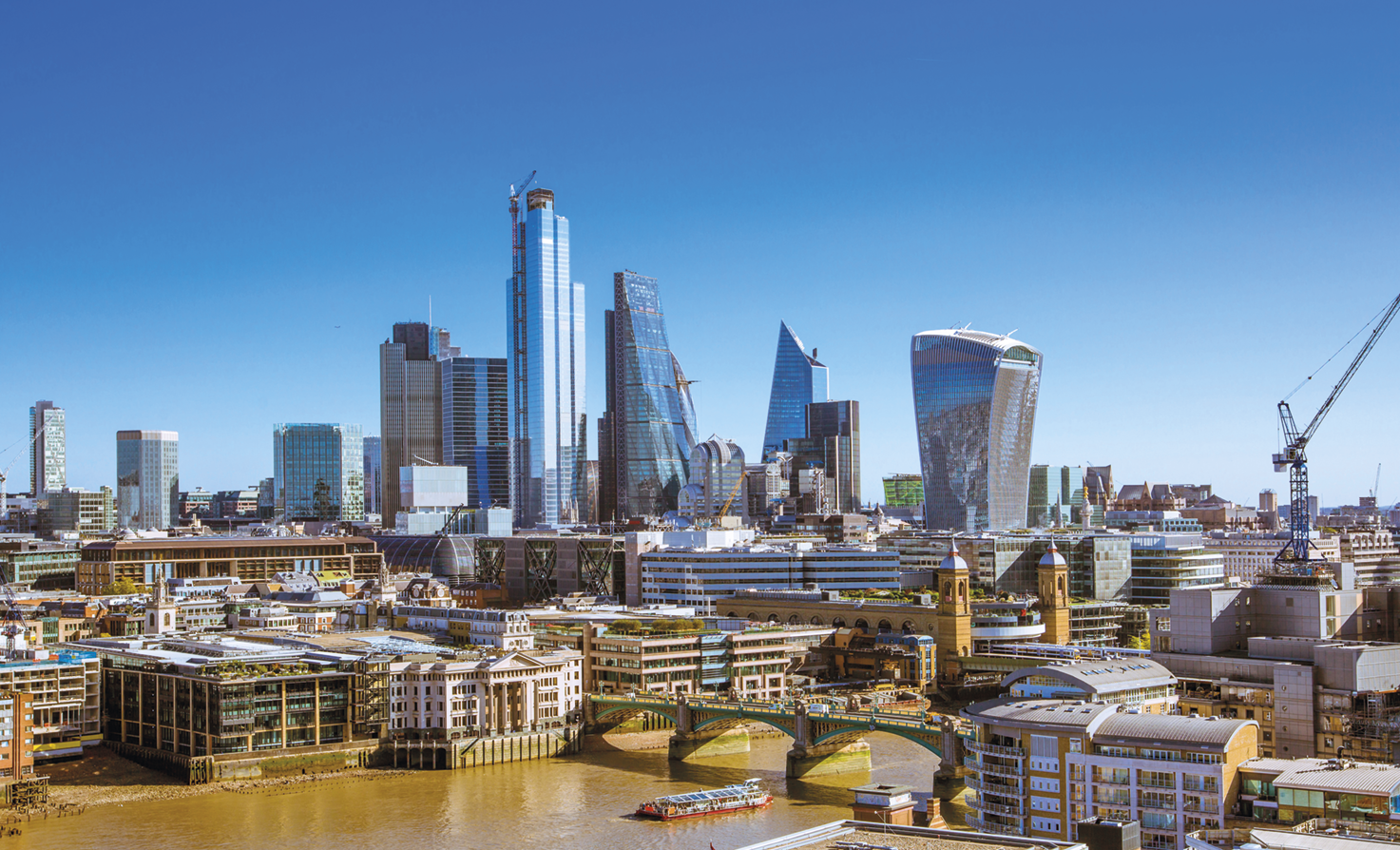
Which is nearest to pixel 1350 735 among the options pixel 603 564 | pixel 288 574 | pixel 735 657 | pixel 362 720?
pixel 735 657

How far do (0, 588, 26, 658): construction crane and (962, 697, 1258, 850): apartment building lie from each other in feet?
185

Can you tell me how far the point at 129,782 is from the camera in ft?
257

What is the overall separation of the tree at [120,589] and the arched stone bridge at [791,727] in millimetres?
75558

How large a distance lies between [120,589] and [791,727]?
94075 mm

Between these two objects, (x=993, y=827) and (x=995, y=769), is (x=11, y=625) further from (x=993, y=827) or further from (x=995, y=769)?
(x=993, y=827)

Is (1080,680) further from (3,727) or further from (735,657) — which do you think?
(3,727)

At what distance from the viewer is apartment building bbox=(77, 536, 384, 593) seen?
162125mm

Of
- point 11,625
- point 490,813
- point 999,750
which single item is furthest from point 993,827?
point 11,625

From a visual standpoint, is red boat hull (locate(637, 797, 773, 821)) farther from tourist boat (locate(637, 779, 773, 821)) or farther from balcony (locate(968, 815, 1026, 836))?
balcony (locate(968, 815, 1026, 836))

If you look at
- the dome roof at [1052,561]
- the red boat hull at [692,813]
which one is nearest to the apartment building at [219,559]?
the dome roof at [1052,561]

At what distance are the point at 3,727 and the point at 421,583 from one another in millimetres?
78828

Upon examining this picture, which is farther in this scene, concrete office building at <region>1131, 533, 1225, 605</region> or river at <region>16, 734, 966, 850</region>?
concrete office building at <region>1131, 533, 1225, 605</region>

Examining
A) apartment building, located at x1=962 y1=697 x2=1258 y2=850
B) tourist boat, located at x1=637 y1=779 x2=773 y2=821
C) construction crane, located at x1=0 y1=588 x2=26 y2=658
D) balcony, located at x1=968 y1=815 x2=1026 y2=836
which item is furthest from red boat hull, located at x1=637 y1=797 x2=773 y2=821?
construction crane, located at x1=0 y1=588 x2=26 y2=658

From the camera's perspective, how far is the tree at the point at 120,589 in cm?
15000
